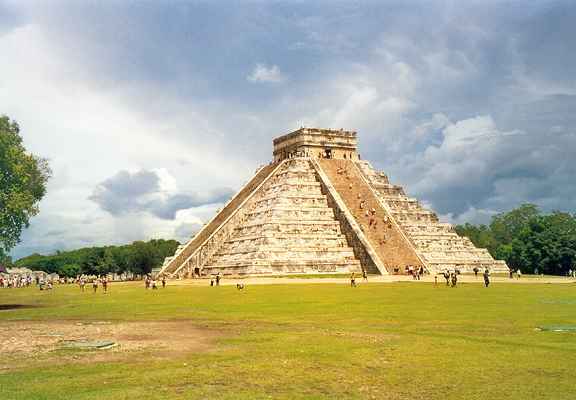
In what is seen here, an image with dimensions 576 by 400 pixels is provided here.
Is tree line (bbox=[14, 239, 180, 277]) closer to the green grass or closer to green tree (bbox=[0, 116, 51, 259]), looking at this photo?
green tree (bbox=[0, 116, 51, 259])

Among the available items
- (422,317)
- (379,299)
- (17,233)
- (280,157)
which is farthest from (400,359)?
(280,157)

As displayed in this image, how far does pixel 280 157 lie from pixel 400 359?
202 ft

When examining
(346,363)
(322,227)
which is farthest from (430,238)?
(346,363)

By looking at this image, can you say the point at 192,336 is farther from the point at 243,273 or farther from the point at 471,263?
the point at 471,263

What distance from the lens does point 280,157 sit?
74.7 meters

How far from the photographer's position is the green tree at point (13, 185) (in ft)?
111

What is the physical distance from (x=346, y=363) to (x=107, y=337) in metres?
7.88

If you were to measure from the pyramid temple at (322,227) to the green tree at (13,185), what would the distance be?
67.1 ft

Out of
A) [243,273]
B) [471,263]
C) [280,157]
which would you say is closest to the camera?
[243,273]

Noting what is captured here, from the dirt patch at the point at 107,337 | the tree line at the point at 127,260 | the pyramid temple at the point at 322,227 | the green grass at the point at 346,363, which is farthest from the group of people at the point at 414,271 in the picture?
the tree line at the point at 127,260

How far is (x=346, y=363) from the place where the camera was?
1341 centimetres

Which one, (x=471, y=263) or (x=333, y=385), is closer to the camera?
(x=333, y=385)

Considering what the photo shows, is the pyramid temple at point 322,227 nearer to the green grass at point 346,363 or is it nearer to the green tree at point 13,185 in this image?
the green tree at point 13,185

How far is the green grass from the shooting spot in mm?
11078
